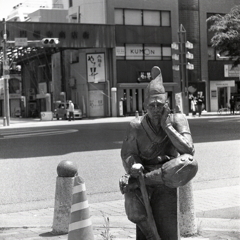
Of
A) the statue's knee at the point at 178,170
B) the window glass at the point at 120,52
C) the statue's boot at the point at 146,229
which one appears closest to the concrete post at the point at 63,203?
the statue's boot at the point at 146,229

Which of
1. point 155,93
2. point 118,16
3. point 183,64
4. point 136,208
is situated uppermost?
point 118,16

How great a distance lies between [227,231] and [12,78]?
63.5 metres

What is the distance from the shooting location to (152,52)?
167ft

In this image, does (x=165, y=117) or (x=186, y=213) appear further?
(x=186, y=213)

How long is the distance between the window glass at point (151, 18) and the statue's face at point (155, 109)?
4696 cm

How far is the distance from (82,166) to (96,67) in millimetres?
37327

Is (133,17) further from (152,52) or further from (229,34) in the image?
(229,34)

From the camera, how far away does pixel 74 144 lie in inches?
717

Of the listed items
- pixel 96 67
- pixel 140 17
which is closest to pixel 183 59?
pixel 140 17

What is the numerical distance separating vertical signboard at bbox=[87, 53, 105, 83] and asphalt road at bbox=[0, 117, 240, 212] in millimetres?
29676

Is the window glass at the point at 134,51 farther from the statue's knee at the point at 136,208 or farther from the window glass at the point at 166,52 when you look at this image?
the statue's knee at the point at 136,208

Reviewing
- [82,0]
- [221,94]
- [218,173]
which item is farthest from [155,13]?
[218,173]

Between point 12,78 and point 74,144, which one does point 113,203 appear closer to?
point 74,144

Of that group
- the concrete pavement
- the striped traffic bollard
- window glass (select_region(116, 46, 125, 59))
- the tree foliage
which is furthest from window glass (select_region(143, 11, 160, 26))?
the striped traffic bollard
